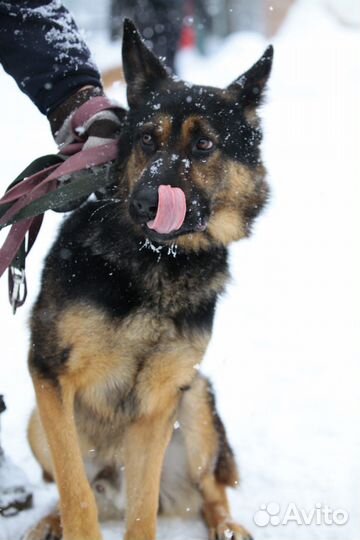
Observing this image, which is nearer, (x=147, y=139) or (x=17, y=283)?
(x=147, y=139)

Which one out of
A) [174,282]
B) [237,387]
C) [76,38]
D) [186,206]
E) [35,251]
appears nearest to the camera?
[186,206]

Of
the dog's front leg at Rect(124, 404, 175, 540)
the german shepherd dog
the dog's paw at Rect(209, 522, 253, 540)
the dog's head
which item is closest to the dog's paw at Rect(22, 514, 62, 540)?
the german shepherd dog

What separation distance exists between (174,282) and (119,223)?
0.35 m

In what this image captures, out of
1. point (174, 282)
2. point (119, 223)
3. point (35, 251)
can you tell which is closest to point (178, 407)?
point (174, 282)

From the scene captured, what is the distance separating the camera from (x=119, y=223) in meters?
3.29

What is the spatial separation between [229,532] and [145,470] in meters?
0.52

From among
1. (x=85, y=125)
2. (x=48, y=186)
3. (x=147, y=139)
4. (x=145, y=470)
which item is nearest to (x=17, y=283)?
(x=48, y=186)

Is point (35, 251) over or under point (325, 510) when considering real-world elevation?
over

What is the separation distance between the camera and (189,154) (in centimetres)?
313

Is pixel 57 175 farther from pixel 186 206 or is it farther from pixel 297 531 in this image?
pixel 297 531

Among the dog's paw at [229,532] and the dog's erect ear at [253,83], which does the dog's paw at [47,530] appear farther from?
the dog's erect ear at [253,83]

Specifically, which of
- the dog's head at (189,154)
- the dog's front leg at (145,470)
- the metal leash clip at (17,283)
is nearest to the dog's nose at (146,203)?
the dog's head at (189,154)

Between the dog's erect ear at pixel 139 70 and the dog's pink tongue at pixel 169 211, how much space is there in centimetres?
59

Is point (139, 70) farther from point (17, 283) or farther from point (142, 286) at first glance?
point (17, 283)
